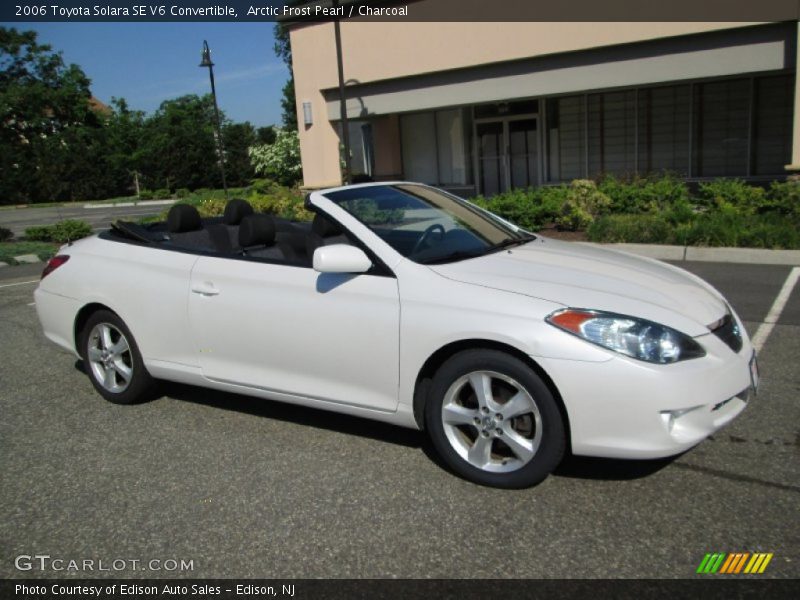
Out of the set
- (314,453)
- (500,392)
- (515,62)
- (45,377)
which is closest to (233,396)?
(314,453)

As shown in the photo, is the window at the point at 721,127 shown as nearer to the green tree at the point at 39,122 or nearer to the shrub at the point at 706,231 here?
the shrub at the point at 706,231

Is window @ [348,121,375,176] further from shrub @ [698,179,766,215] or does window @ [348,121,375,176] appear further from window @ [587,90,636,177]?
shrub @ [698,179,766,215]

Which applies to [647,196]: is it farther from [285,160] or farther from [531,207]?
[285,160]

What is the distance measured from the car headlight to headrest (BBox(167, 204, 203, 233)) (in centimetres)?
316

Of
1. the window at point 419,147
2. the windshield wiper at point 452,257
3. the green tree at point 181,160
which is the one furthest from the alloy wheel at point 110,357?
the green tree at point 181,160

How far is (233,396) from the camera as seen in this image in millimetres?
5266

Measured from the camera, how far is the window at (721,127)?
16484 mm

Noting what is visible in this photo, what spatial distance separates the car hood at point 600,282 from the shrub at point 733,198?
A: 27.8 feet

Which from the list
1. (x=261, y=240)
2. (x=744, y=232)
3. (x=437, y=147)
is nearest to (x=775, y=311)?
(x=744, y=232)

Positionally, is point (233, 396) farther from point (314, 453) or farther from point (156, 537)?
point (156, 537)

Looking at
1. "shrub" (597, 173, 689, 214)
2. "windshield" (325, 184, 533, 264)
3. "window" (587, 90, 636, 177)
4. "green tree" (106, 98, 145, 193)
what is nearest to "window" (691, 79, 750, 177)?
"window" (587, 90, 636, 177)

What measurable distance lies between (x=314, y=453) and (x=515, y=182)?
16763 millimetres

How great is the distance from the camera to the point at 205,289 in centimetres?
447

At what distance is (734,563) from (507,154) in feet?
58.4
